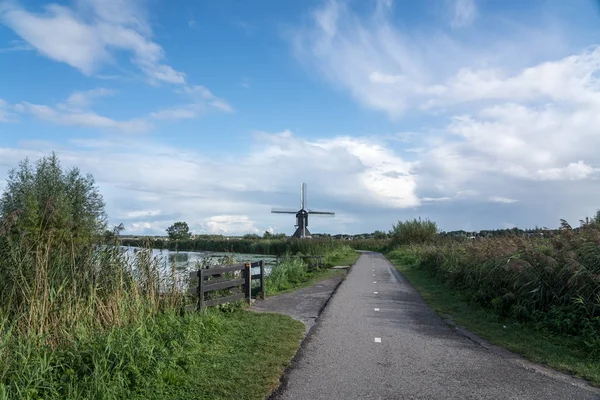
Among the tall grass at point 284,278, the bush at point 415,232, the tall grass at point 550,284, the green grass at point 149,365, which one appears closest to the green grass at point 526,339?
the tall grass at point 550,284

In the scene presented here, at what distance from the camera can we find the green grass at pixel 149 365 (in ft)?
16.3

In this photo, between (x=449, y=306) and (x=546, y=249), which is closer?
(x=546, y=249)

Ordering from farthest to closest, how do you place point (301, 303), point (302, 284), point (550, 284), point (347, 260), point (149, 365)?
point (347, 260)
point (302, 284)
point (301, 303)
point (550, 284)
point (149, 365)

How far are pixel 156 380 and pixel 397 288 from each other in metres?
12.5

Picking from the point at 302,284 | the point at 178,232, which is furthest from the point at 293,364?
the point at 178,232

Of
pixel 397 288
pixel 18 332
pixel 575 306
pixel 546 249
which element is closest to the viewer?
pixel 18 332

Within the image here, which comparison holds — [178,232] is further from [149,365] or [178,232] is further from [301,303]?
[149,365]

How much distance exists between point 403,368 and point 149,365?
11.1 ft

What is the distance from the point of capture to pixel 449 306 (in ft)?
41.4

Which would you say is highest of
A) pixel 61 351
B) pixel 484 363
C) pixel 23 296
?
pixel 23 296

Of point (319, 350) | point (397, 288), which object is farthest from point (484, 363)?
point (397, 288)

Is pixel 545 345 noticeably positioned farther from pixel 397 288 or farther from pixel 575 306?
pixel 397 288

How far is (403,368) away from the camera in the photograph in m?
6.52

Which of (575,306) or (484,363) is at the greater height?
(575,306)
